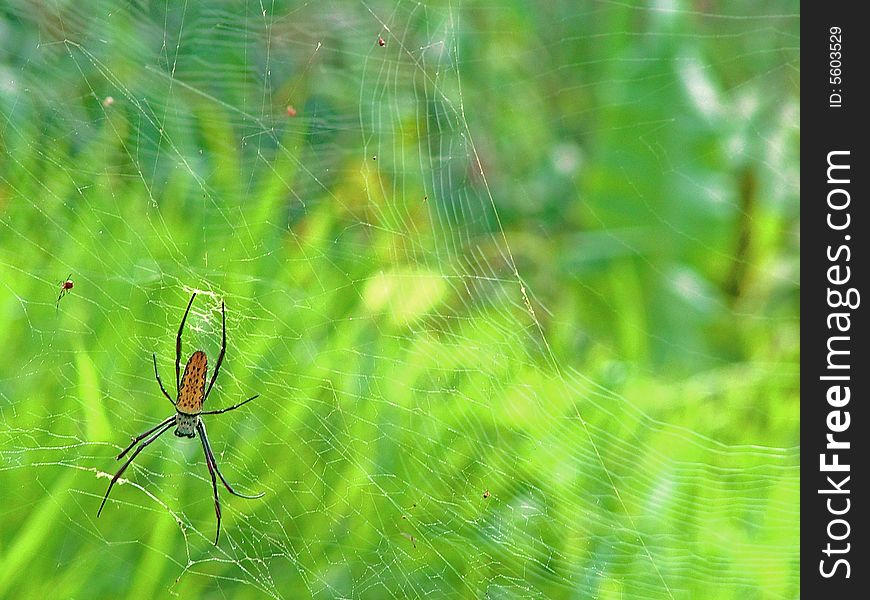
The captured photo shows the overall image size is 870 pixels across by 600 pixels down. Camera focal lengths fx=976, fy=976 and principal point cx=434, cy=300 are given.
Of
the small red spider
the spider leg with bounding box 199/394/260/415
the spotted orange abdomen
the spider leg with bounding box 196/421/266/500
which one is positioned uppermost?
the small red spider

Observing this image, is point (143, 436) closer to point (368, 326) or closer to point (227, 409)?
point (227, 409)

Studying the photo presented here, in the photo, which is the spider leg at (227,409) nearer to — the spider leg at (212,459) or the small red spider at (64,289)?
the spider leg at (212,459)

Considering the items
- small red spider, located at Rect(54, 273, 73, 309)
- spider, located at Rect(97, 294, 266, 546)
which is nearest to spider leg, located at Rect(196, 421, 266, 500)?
spider, located at Rect(97, 294, 266, 546)

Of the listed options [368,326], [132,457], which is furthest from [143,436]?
[368,326]

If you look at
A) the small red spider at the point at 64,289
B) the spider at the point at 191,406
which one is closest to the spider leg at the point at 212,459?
the spider at the point at 191,406

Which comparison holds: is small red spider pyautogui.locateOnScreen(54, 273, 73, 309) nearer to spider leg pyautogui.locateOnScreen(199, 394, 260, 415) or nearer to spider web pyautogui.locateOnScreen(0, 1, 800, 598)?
spider web pyautogui.locateOnScreen(0, 1, 800, 598)
